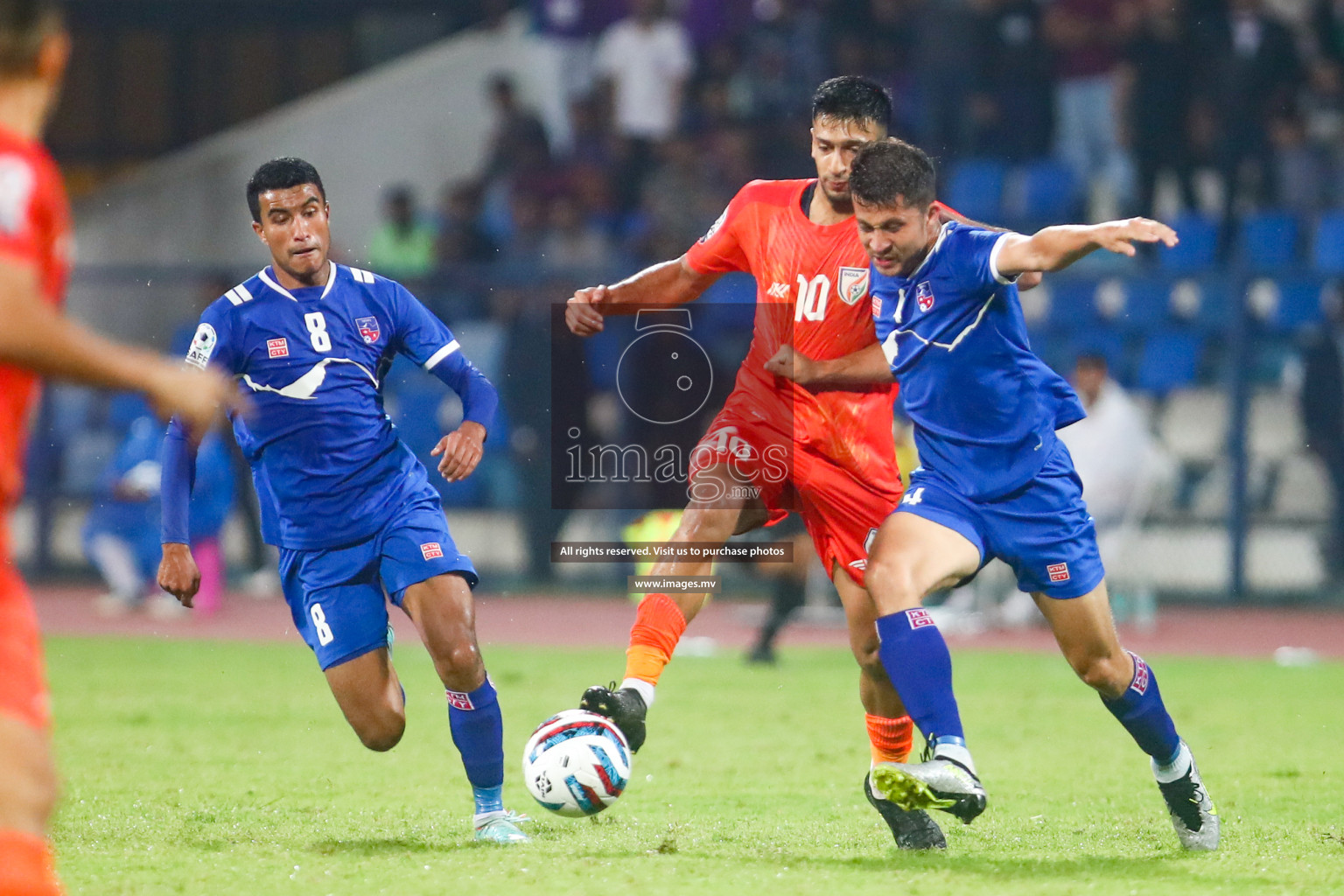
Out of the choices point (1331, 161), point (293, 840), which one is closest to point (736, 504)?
point (293, 840)

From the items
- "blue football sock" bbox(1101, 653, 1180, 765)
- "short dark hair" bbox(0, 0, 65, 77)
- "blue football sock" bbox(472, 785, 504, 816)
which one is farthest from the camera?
"blue football sock" bbox(472, 785, 504, 816)

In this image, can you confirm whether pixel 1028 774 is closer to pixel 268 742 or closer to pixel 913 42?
pixel 268 742

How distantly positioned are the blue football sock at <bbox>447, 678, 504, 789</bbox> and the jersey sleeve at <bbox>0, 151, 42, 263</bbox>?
2.96 m

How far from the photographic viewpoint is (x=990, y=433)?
5492 mm

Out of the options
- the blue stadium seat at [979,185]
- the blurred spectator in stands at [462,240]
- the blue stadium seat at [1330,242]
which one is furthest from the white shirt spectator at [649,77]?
the blue stadium seat at [1330,242]

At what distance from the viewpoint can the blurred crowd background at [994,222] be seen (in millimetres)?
13930

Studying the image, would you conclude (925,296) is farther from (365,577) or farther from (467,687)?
(365,577)

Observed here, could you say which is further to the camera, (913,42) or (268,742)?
(913,42)

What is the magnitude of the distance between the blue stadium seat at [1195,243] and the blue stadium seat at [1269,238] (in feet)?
0.78

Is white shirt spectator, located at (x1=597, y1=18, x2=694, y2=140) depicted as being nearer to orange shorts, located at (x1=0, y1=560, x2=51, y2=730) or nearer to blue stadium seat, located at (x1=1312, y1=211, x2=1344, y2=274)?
blue stadium seat, located at (x1=1312, y1=211, x2=1344, y2=274)

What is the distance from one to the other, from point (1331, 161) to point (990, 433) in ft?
35.4

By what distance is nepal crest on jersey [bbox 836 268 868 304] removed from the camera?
242 inches

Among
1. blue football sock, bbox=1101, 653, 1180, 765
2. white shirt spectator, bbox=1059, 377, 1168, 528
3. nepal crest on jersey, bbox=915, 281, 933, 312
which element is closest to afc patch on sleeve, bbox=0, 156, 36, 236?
nepal crest on jersey, bbox=915, 281, 933, 312

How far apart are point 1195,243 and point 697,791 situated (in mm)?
9733
